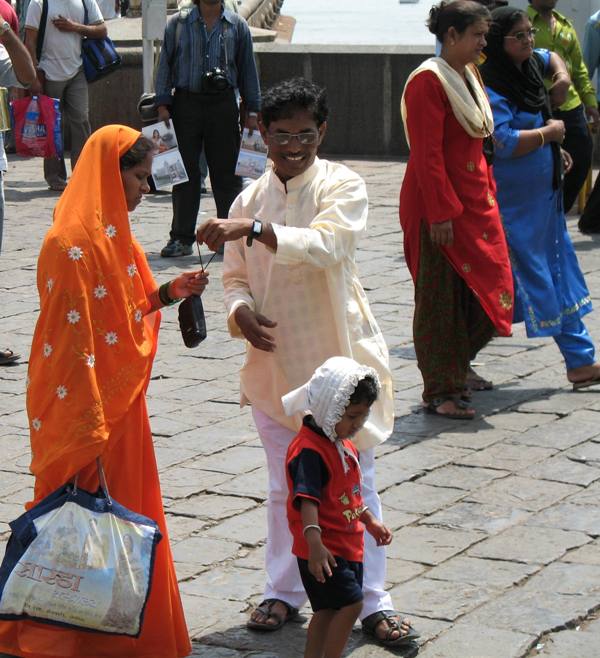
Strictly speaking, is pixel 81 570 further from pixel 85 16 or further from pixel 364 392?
pixel 85 16

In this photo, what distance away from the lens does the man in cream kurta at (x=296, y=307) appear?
14.7 feet

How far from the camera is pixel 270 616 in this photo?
181 inches

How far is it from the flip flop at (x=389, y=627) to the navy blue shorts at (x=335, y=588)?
382 millimetres

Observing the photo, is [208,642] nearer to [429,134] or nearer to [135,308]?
[135,308]

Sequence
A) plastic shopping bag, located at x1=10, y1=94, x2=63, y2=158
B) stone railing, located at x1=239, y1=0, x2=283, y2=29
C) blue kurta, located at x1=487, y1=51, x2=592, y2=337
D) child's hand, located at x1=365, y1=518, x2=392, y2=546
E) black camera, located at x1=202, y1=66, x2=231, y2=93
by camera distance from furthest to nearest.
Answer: stone railing, located at x1=239, y1=0, x2=283, y2=29
plastic shopping bag, located at x1=10, y1=94, x2=63, y2=158
black camera, located at x1=202, y1=66, x2=231, y2=93
blue kurta, located at x1=487, y1=51, x2=592, y2=337
child's hand, located at x1=365, y1=518, x2=392, y2=546

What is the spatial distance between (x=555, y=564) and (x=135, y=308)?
5.79 ft

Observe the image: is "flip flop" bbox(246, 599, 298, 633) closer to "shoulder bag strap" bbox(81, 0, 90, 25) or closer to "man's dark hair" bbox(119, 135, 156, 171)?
"man's dark hair" bbox(119, 135, 156, 171)

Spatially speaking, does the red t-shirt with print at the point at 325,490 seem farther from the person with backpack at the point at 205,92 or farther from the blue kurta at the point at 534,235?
the person with backpack at the point at 205,92

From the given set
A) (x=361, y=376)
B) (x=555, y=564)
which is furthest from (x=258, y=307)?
(x=555, y=564)

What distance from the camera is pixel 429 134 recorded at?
664 centimetres

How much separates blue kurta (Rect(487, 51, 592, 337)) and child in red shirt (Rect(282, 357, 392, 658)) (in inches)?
130

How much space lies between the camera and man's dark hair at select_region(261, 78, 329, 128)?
443 cm

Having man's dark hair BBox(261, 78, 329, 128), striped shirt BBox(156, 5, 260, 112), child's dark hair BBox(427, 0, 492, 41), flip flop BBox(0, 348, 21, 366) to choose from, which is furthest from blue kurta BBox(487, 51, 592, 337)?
striped shirt BBox(156, 5, 260, 112)

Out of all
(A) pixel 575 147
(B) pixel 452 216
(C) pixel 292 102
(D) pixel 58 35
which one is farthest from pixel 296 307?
(D) pixel 58 35
